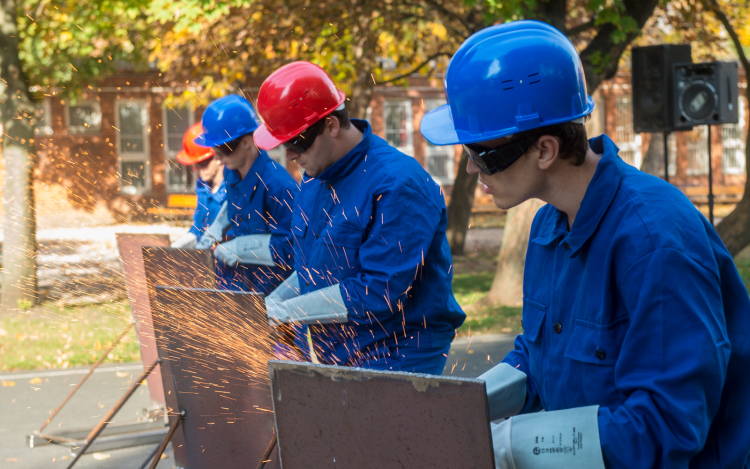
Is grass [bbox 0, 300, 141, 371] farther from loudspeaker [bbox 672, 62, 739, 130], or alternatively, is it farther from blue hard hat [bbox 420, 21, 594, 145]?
loudspeaker [bbox 672, 62, 739, 130]

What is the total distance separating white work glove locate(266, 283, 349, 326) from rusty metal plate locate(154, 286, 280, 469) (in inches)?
7.0

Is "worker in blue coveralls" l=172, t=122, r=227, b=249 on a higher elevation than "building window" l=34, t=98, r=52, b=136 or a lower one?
lower

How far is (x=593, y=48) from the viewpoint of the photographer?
927cm

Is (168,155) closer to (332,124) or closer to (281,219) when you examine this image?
(281,219)

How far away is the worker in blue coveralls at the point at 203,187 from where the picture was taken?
209 inches

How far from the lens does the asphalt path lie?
508 centimetres

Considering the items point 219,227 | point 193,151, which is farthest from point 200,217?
point 219,227

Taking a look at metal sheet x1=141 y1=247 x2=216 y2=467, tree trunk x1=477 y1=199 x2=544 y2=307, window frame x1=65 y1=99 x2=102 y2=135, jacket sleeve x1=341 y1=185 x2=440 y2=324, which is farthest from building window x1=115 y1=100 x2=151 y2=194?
jacket sleeve x1=341 y1=185 x2=440 y2=324

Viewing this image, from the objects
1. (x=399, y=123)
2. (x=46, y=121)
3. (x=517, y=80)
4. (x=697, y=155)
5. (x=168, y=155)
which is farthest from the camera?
(x=697, y=155)

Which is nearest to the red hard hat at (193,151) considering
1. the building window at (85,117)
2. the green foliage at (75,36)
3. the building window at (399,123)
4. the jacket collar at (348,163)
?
the jacket collar at (348,163)

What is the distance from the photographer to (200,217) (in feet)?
18.5

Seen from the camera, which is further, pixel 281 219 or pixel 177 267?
pixel 281 219

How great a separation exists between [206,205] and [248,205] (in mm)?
1320

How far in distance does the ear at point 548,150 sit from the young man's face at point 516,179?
0.07 ft
